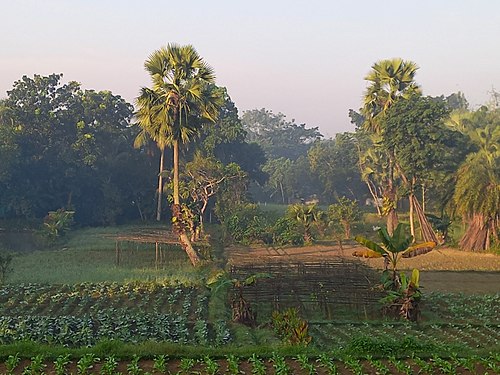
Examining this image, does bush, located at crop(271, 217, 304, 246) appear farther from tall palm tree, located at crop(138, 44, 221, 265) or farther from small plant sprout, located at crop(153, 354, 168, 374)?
small plant sprout, located at crop(153, 354, 168, 374)

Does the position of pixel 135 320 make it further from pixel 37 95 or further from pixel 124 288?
pixel 37 95

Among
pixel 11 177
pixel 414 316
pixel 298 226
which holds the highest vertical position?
pixel 11 177

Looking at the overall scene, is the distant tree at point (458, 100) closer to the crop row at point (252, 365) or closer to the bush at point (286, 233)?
the bush at point (286, 233)

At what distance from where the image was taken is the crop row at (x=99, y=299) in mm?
15688

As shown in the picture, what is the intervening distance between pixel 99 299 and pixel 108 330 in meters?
5.02

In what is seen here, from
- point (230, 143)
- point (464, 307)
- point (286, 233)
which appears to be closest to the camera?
point (464, 307)

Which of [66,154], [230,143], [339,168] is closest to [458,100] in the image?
[339,168]

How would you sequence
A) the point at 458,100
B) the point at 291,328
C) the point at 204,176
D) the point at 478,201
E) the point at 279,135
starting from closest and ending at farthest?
the point at 291,328 < the point at 478,201 < the point at 204,176 < the point at 458,100 < the point at 279,135

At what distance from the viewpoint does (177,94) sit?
23.4 m

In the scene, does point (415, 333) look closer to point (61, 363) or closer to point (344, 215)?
point (61, 363)

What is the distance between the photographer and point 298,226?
3191 cm

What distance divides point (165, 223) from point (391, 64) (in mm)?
19734

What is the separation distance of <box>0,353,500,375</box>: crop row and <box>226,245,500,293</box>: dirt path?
1063 centimetres

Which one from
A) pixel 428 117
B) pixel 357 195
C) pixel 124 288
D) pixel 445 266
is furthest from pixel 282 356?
pixel 357 195
